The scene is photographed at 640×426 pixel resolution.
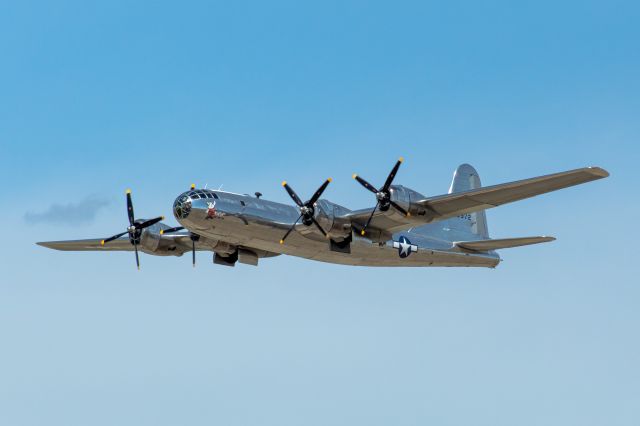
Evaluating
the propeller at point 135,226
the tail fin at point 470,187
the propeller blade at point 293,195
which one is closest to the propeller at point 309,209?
the propeller blade at point 293,195

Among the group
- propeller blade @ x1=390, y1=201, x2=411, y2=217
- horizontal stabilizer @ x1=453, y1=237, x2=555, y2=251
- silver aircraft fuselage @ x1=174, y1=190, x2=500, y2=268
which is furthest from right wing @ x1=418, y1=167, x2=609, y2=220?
silver aircraft fuselage @ x1=174, y1=190, x2=500, y2=268

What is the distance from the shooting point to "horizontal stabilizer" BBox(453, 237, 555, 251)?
4234 cm

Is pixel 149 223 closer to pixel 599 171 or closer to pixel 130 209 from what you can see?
pixel 130 209

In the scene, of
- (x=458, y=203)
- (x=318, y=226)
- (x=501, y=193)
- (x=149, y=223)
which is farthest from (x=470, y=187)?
(x=149, y=223)

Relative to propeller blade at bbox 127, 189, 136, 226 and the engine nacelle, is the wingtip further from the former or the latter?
propeller blade at bbox 127, 189, 136, 226

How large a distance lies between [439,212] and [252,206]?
309 inches

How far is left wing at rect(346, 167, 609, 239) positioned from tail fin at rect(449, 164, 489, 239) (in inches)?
372

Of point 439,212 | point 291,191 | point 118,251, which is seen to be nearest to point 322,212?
point 291,191

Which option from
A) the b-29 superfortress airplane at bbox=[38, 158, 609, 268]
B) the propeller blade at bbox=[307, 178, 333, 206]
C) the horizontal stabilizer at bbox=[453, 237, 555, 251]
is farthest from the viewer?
the horizontal stabilizer at bbox=[453, 237, 555, 251]

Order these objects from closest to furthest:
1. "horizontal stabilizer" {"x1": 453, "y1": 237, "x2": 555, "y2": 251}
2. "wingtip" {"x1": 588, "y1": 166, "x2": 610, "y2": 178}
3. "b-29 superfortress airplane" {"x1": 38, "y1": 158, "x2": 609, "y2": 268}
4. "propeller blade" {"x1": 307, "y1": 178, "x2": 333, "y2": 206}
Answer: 1. "wingtip" {"x1": 588, "y1": 166, "x2": 610, "y2": 178}
2. "b-29 superfortress airplane" {"x1": 38, "y1": 158, "x2": 609, "y2": 268}
3. "propeller blade" {"x1": 307, "y1": 178, "x2": 333, "y2": 206}
4. "horizontal stabilizer" {"x1": 453, "y1": 237, "x2": 555, "y2": 251}

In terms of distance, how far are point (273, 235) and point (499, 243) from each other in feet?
36.9

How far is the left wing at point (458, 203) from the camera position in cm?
3741

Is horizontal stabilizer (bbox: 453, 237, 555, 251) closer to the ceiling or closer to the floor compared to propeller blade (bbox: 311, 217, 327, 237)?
closer to the floor

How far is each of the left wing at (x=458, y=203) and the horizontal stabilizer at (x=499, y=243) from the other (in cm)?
360
